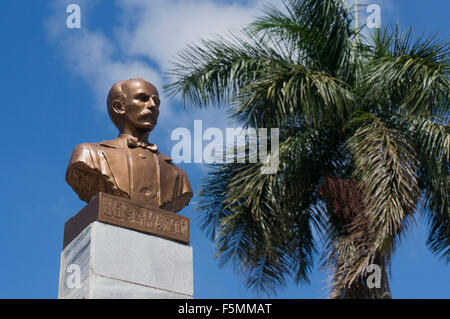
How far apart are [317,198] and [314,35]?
2357 mm

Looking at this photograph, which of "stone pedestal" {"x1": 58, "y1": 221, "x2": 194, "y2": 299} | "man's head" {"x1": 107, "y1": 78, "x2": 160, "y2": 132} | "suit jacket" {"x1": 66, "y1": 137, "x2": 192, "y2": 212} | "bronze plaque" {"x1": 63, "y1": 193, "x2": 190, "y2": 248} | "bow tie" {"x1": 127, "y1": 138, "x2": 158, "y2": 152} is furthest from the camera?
"man's head" {"x1": 107, "y1": 78, "x2": 160, "y2": 132}

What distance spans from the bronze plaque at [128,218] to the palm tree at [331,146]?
3.13 m

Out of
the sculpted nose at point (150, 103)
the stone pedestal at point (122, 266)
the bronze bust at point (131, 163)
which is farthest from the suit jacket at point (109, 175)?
the stone pedestal at point (122, 266)

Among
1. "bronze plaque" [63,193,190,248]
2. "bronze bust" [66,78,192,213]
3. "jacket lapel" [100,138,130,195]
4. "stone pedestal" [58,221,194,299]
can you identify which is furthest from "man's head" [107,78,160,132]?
"stone pedestal" [58,221,194,299]

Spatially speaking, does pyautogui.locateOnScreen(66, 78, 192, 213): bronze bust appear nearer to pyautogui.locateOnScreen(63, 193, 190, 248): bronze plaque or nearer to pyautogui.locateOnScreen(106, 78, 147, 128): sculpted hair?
pyautogui.locateOnScreen(106, 78, 147, 128): sculpted hair

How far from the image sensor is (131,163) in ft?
27.3

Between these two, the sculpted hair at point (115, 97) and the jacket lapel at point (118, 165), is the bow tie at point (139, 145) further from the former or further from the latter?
the sculpted hair at point (115, 97)

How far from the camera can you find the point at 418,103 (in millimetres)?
11141

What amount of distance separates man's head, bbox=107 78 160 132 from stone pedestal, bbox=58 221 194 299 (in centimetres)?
133

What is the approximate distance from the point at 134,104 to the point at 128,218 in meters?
1.34

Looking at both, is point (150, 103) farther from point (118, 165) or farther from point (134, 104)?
point (118, 165)

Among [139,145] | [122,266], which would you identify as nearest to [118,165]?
[139,145]

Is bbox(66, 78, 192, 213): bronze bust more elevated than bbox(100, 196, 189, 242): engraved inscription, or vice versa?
bbox(66, 78, 192, 213): bronze bust

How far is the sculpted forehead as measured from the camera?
28.5 ft
